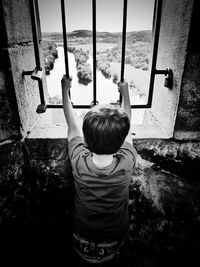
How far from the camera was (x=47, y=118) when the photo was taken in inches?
70.4

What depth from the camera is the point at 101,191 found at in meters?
1.03

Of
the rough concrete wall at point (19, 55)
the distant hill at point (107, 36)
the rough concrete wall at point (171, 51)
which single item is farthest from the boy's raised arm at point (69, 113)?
the rough concrete wall at point (171, 51)

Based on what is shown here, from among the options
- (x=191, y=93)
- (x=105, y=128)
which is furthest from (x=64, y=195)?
(x=191, y=93)

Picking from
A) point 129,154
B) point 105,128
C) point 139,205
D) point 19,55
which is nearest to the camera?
point 105,128

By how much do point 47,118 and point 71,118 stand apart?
68 centimetres

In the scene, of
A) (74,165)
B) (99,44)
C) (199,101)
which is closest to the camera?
(74,165)

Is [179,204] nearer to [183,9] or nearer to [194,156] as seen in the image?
[194,156]

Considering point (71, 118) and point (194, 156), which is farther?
point (194, 156)

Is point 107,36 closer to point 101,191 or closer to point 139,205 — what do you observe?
point 101,191

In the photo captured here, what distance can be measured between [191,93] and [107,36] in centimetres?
76

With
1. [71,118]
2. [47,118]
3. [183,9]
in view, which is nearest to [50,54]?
[47,118]

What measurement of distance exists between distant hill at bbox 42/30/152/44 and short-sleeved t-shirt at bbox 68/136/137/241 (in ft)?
2.71

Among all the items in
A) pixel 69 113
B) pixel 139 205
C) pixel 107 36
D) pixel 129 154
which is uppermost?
pixel 107 36

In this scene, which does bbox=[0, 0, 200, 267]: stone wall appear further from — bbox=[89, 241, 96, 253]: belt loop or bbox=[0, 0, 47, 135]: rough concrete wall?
bbox=[89, 241, 96, 253]: belt loop
